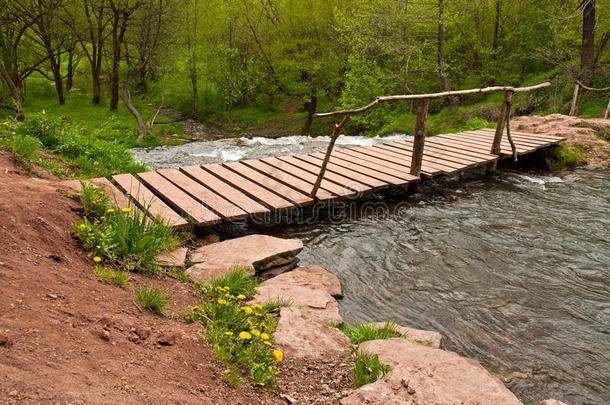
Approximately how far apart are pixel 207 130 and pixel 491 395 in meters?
22.8

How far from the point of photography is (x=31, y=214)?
3.53 metres

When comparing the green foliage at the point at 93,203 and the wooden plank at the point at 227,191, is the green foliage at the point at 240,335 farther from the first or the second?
the wooden plank at the point at 227,191

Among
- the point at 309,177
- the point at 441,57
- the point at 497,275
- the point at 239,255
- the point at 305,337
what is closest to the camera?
the point at 305,337

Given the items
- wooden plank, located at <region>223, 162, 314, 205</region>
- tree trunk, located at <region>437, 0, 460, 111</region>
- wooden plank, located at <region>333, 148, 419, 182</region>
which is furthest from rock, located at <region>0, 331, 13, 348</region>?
tree trunk, located at <region>437, 0, 460, 111</region>

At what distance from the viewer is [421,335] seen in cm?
362

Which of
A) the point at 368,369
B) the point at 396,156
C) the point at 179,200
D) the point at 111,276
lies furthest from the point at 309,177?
the point at 368,369

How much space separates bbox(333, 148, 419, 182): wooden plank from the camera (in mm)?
7489

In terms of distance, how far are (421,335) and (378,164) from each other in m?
5.15

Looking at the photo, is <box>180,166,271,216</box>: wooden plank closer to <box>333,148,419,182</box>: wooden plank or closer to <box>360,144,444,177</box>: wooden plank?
<box>333,148,419,182</box>: wooden plank

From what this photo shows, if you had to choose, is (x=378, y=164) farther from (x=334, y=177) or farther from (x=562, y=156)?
(x=562, y=156)

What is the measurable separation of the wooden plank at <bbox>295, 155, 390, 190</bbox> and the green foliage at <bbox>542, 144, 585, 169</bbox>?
5571 millimetres

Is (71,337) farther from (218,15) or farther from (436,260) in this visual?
(218,15)

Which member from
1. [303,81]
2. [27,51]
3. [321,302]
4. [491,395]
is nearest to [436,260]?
[321,302]

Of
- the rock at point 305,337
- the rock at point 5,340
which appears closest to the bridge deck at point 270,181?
the rock at point 305,337
